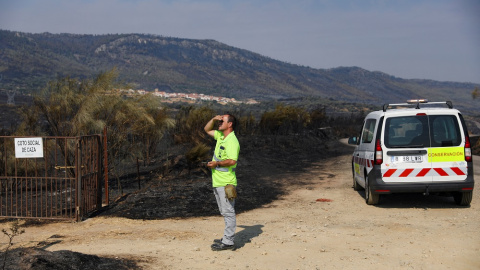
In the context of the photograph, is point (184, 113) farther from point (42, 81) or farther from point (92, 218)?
point (42, 81)

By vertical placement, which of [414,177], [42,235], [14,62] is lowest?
[42,235]

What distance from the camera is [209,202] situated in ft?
41.1

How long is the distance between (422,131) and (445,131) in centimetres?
44

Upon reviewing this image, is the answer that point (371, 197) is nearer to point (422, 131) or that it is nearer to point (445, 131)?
point (422, 131)

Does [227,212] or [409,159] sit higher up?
[409,159]

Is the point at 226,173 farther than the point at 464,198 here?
No

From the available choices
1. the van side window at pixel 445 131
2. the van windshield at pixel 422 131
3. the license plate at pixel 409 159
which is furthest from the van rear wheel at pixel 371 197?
the van side window at pixel 445 131

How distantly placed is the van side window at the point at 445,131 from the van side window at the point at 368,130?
1.24 metres

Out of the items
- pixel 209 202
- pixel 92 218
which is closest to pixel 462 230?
pixel 209 202

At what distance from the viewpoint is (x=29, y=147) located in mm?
10711

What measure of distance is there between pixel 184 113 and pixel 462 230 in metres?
21.2

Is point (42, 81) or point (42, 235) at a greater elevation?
point (42, 81)

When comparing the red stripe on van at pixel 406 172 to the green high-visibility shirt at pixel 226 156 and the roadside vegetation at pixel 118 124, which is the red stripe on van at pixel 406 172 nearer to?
the green high-visibility shirt at pixel 226 156

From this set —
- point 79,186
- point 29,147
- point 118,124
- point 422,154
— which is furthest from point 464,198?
point 118,124
